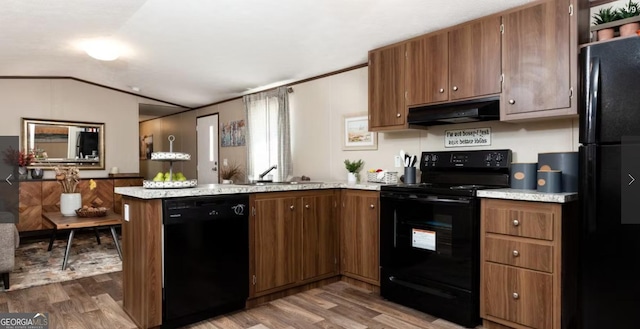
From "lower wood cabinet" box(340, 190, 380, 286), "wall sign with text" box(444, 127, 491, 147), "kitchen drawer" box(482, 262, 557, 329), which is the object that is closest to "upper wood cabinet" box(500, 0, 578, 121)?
"wall sign with text" box(444, 127, 491, 147)

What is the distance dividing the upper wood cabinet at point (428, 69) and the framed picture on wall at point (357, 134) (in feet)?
2.77

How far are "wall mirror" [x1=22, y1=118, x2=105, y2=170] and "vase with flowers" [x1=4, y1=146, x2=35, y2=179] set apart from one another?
10 cm

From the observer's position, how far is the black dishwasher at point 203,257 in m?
2.55

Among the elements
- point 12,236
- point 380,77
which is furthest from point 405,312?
point 12,236

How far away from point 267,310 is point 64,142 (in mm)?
5197

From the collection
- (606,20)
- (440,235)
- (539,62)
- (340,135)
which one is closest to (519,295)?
(440,235)

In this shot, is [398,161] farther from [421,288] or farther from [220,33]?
[220,33]

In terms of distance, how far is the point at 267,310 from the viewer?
Result: 2.99m

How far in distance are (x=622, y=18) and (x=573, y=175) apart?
3.21 ft

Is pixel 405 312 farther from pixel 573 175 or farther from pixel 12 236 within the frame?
pixel 12 236

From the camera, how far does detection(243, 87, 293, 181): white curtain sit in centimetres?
509

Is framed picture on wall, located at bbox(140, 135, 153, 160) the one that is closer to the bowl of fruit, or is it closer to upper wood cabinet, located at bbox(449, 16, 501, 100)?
the bowl of fruit

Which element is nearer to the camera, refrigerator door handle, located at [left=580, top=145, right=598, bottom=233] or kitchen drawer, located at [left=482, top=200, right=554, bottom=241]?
refrigerator door handle, located at [left=580, top=145, right=598, bottom=233]

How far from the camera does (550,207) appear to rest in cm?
227
